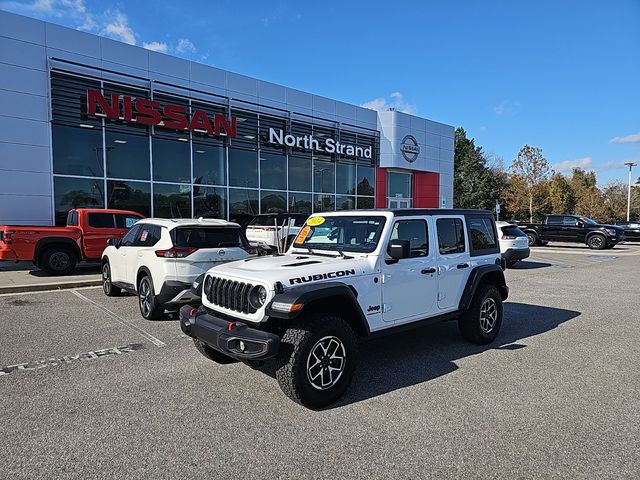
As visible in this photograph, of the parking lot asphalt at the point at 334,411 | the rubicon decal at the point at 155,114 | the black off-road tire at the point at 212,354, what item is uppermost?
the rubicon decal at the point at 155,114

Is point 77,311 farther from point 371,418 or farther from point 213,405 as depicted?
point 371,418

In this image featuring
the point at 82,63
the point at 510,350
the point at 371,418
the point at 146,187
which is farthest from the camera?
the point at 146,187

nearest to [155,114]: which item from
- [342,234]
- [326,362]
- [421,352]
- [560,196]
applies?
[342,234]

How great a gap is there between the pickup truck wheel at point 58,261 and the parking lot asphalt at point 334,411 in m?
5.50

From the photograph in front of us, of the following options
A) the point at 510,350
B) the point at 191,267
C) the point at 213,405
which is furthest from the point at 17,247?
the point at 510,350

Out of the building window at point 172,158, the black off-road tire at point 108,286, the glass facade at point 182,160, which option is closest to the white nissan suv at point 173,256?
the black off-road tire at point 108,286

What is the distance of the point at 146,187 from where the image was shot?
53.1 ft

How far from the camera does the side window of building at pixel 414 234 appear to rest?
199 inches

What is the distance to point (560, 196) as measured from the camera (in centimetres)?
5031

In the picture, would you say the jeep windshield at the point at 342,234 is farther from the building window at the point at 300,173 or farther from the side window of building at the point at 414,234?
the building window at the point at 300,173

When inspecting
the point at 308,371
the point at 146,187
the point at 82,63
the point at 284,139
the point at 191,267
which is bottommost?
the point at 308,371

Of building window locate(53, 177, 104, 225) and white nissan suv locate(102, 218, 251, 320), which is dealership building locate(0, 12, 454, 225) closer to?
building window locate(53, 177, 104, 225)

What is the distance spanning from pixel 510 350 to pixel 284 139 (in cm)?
1621

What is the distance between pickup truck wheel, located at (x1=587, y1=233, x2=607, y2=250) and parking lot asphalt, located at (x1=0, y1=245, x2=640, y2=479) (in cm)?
1914
